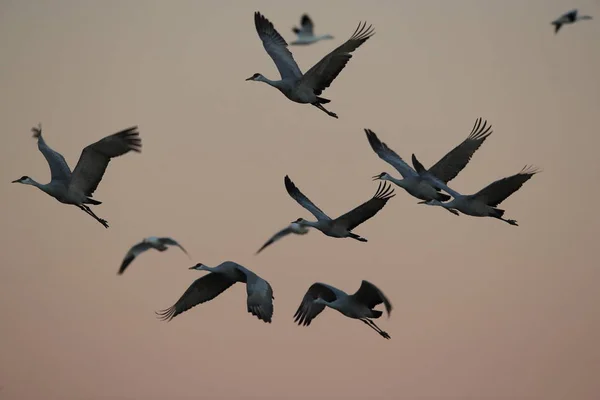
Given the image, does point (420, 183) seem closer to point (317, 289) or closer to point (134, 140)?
point (317, 289)

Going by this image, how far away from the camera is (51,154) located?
19328 millimetres

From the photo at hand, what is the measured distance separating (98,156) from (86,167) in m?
0.33

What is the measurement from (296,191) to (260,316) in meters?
3.01

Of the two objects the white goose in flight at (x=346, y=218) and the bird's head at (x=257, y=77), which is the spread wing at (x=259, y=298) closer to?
the white goose in flight at (x=346, y=218)

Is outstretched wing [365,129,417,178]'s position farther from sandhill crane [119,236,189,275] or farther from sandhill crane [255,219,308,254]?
sandhill crane [119,236,189,275]

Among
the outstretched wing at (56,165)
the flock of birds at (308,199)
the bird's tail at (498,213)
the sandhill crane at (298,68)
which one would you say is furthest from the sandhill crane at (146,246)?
the bird's tail at (498,213)

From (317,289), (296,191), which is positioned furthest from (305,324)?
(296,191)

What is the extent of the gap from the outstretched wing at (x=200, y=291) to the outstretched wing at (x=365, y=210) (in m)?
1.99

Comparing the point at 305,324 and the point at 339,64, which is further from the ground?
the point at 339,64

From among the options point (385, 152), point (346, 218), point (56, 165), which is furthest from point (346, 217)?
point (56, 165)

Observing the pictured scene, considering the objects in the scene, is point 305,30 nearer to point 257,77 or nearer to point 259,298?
point 257,77

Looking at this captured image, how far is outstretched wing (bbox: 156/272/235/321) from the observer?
1945cm

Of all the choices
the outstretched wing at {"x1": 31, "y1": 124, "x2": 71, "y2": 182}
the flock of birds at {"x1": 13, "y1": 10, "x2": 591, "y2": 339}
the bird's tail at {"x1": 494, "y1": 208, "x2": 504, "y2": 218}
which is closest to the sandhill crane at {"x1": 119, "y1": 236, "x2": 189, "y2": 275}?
the flock of birds at {"x1": 13, "y1": 10, "x2": 591, "y2": 339}

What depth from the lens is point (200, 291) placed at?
19609 millimetres
